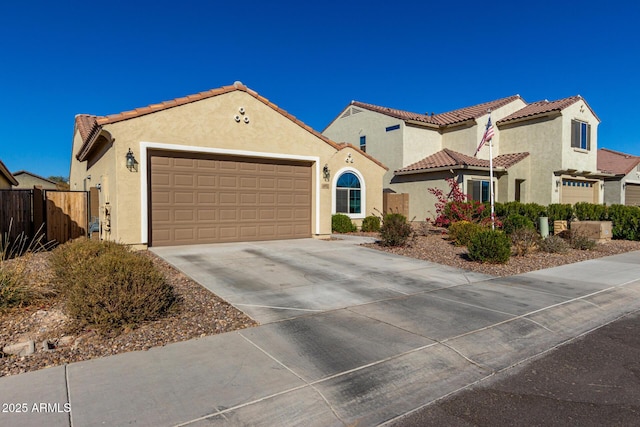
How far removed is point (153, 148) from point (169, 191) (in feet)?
4.23

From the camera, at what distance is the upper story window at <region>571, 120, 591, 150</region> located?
21500 mm

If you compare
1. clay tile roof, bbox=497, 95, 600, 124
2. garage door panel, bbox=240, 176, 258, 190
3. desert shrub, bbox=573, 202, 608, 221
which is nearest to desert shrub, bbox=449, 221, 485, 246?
garage door panel, bbox=240, 176, 258, 190

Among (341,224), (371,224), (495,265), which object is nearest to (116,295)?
(495,265)

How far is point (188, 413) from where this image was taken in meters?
3.24

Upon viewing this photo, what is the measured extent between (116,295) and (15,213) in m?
9.51

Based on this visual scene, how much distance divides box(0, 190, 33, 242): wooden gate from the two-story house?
56.0 ft

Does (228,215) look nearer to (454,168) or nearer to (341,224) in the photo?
(341,224)

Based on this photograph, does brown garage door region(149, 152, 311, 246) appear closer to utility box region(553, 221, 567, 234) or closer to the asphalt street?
the asphalt street

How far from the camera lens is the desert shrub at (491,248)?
9.95 metres

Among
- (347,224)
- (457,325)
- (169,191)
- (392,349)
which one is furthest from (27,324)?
(347,224)

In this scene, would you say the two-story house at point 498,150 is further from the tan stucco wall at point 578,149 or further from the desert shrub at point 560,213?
the desert shrub at point 560,213

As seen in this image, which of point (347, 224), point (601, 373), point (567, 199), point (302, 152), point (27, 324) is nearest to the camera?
point (601, 373)

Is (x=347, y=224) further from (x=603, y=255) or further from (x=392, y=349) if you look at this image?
(x=392, y=349)

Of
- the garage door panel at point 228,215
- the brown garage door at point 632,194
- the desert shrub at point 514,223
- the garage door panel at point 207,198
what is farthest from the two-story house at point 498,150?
the garage door panel at point 207,198
